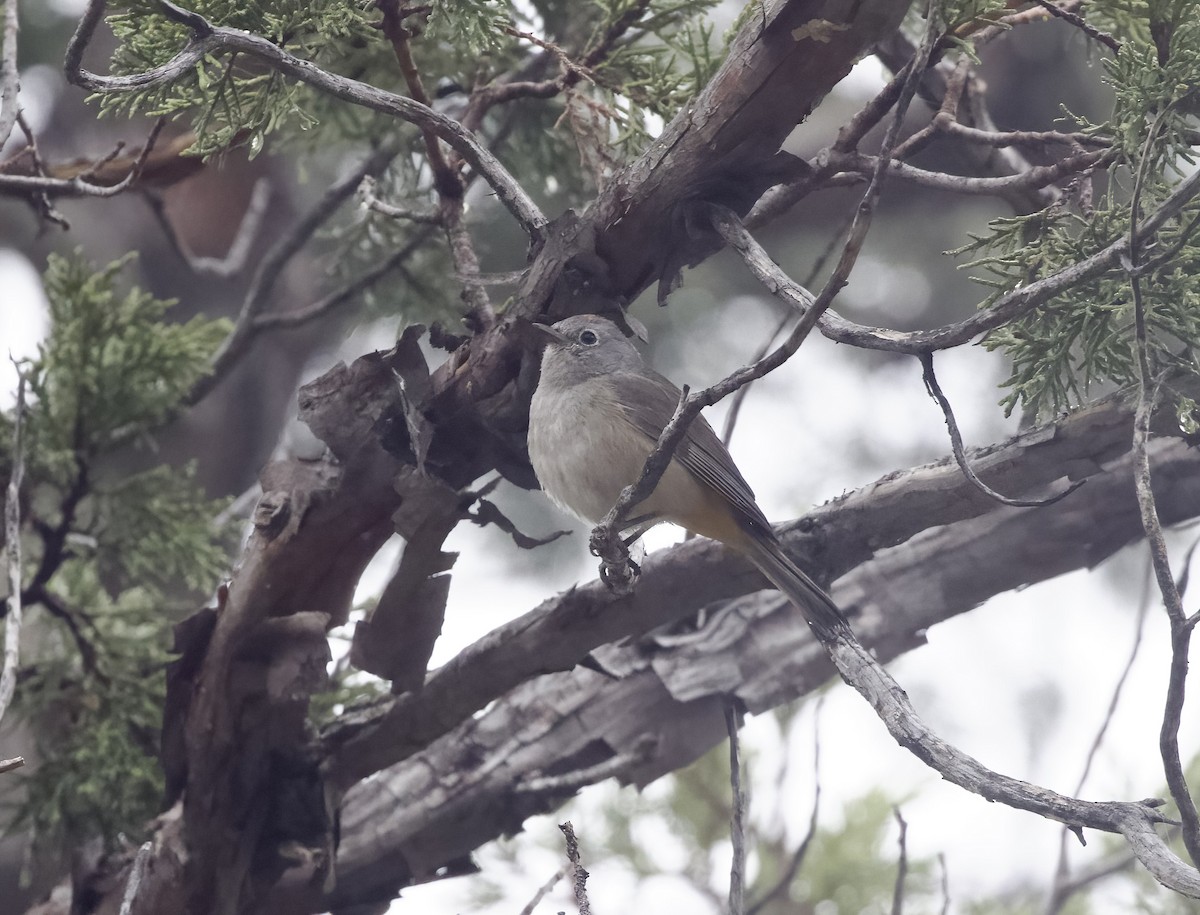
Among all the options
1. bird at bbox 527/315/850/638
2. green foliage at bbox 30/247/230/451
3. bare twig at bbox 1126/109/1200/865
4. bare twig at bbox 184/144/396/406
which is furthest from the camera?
bare twig at bbox 184/144/396/406

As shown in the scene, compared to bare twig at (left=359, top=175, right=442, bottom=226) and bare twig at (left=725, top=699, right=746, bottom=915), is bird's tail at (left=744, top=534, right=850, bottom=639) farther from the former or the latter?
bare twig at (left=359, top=175, right=442, bottom=226)

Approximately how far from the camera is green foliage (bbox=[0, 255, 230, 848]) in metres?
3.74

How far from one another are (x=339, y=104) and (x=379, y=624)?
199 centimetres

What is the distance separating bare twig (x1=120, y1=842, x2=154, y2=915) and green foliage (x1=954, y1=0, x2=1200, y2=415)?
102 inches

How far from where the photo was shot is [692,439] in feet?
12.0

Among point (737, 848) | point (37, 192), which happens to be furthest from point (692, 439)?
point (37, 192)

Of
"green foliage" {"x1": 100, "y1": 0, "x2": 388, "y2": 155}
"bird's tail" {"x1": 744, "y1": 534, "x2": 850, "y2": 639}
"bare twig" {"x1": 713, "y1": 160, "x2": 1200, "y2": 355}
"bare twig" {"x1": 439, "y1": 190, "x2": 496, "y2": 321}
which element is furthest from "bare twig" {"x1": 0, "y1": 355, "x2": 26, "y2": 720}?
"bare twig" {"x1": 713, "y1": 160, "x2": 1200, "y2": 355}

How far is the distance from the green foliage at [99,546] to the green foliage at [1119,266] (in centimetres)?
280

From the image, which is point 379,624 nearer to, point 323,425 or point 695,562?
point 323,425

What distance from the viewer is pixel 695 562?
133 inches

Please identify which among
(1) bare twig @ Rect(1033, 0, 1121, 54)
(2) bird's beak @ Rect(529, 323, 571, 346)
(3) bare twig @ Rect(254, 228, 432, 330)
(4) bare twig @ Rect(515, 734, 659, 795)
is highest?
(3) bare twig @ Rect(254, 228, 432, 330)

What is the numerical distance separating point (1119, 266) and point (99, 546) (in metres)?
3.40

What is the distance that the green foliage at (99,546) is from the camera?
3744 mm

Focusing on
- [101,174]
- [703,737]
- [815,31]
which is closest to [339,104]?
[101,174]
